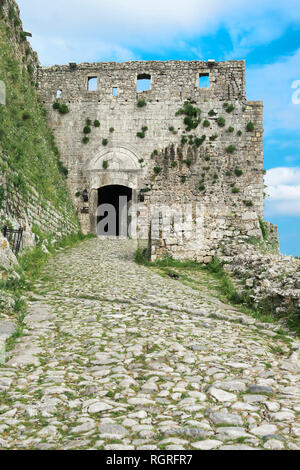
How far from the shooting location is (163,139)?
20.6 m

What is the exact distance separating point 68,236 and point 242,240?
279 inches

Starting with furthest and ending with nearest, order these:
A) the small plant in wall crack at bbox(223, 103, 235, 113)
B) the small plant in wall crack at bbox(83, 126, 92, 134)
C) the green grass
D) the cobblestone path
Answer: the small plant in wall crack at bbox(83, 126, 92, 134)
the small plant in wall crack at bbox(223, 103, 235, 113)
the green grass
the cobblestone path

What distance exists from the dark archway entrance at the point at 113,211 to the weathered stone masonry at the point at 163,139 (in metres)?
1.44

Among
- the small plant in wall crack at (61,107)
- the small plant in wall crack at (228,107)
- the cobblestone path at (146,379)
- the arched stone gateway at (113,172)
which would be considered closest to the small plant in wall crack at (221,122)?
the small plant in wall crack at (228,107)

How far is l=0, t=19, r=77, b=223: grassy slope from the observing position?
37.2 ft

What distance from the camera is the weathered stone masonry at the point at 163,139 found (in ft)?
66.1

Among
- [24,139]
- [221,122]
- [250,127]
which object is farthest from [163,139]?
[24,139]

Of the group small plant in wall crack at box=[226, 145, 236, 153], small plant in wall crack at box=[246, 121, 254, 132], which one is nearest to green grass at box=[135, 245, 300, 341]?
small plant in wall crack at box=[226, 145, 236, 153]

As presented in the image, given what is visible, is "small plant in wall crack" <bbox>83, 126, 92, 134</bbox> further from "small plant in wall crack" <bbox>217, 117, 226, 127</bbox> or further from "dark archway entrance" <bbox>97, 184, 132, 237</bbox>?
"small plant in wall crack" <bbox>217, 117, 226, 127</bbox>

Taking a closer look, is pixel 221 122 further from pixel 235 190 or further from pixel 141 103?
pixel 141 103

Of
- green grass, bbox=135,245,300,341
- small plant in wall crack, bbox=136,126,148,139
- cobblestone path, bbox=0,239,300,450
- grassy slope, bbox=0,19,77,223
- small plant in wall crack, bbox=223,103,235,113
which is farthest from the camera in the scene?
small plant in wall crack, bbox=136,126,148,139

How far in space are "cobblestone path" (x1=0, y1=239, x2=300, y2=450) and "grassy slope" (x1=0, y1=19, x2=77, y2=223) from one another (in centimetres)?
504

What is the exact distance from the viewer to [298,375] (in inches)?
166

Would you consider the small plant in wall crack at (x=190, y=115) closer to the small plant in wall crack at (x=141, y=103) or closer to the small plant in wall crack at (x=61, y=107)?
the small plant in wall crack at (x=141, y=103)
